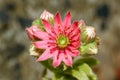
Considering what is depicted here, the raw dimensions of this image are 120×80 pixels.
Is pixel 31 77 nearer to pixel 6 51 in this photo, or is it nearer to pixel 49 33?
pixel 6 51

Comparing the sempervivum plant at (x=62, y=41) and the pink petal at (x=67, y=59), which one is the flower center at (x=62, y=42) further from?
the pink petal at (x=67, y=59)

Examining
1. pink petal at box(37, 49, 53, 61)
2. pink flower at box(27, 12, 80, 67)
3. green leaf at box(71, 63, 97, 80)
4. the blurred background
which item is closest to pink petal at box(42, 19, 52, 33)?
pink flower at box(27, 12, 80, 67)

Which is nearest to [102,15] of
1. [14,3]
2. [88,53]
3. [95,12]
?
[95,12]

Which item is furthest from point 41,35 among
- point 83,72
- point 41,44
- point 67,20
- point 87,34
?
point 83,72

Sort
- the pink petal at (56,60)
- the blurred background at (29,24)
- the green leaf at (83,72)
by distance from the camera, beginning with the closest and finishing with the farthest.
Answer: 1. the pink petal at (56,60)
2. the green leaf at (83,72)
3. the blurred background at (29,24)

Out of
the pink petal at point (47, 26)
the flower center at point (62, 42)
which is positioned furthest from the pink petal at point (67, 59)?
the pink petal at point (47, 26)

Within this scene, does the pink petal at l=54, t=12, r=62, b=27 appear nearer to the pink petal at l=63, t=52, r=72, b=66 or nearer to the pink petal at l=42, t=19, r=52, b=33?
the pink petal at l=42, t=19, r=52, b=33

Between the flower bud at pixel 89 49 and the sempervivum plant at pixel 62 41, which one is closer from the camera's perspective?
the sempervivum plant at pixel 62 41
